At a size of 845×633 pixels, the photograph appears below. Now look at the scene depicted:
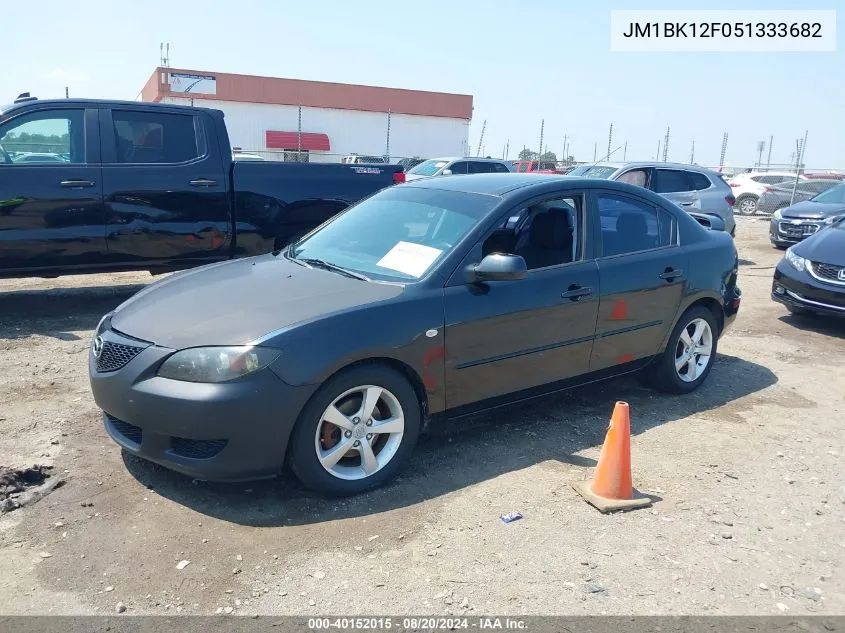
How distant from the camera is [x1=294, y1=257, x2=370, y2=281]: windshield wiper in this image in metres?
4.14

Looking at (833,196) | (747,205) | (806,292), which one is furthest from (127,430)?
(747,205)

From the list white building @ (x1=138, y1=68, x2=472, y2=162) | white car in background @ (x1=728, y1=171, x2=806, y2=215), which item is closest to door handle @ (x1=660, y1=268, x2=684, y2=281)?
white car in background @ (x1=728, y1=171, x2=806, y2=215)

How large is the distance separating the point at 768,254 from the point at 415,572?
13751 mm

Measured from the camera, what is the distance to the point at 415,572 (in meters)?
3.10

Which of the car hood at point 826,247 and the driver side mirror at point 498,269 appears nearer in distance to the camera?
the driver side mirror at point 498,269

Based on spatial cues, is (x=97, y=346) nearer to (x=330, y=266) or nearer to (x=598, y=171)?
(x=330, y=266)

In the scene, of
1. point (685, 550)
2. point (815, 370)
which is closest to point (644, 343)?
point (685, 550)

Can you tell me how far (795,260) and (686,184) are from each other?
4.97m

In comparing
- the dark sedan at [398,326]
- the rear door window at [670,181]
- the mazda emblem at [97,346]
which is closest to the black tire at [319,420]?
the dark sedan at [398,326]

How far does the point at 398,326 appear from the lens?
3.74 m

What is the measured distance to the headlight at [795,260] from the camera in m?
8.15

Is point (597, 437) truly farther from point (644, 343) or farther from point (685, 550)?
point (685, 550)

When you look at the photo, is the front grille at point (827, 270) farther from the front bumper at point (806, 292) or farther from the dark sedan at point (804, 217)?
the dark sedan at point (804, 217)

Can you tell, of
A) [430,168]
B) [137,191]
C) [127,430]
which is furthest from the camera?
[430,168]
